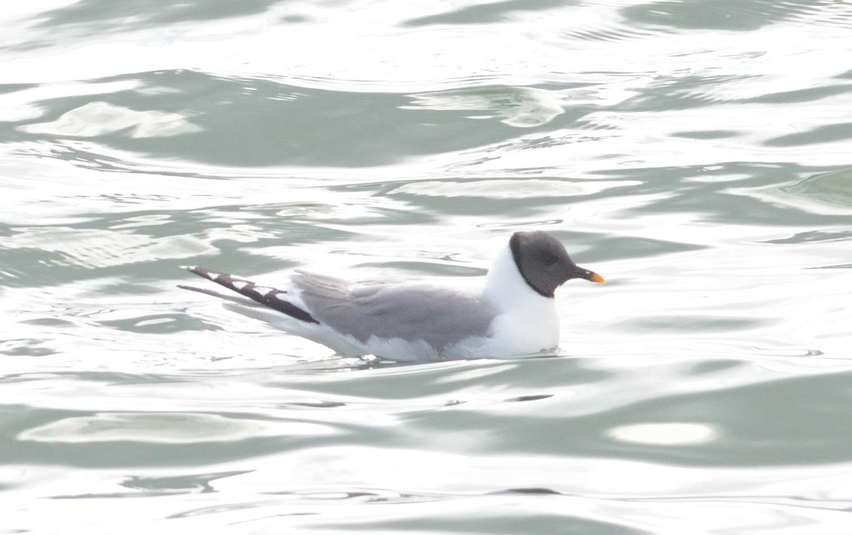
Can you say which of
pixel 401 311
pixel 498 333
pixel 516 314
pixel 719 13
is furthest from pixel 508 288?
pixel 719 13

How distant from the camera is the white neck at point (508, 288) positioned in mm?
8906

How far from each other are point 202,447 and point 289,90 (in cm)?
776

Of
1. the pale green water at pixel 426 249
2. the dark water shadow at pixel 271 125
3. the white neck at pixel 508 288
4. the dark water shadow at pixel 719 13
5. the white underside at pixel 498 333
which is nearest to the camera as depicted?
the pale green water at pixel 426 249

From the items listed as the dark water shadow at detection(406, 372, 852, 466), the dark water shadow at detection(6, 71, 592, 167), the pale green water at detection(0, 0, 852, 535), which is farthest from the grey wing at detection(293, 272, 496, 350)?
the dark water shadow at detection(6, 71, 592, 167)

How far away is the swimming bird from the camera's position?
8773 mm

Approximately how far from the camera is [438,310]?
8.83 metres

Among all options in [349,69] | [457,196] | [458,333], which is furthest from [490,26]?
[458,333]

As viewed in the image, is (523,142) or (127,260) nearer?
(127,260)

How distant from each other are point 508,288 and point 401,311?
523mm

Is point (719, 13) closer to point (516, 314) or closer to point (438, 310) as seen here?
point (516, 314)

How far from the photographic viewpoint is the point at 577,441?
7.27 m

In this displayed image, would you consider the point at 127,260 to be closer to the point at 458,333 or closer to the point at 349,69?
the point at 458,333

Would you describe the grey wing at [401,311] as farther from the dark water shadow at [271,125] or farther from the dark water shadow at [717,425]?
the dark water shadow at [271,125]

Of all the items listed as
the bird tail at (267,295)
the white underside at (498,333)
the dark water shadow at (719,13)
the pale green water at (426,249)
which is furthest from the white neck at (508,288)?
the dark water shadow at (719,13)
